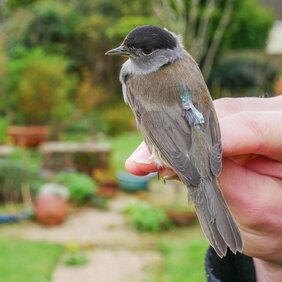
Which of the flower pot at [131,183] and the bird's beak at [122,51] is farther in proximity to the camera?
the flower pot at [131,183]

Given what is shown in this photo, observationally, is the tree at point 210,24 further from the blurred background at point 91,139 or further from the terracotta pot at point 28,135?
the terracotta pot at point 28,135

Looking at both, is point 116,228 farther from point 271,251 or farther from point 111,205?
point 271,251

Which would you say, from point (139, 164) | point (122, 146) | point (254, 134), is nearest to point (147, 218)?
point (122, 146)

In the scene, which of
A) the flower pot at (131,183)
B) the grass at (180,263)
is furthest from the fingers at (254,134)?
the flower pot at (131,183)

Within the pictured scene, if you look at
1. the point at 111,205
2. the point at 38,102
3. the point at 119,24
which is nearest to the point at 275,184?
the point at 111,205

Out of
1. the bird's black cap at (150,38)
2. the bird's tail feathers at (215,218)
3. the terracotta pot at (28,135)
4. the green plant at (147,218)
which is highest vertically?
the bird's black cap at (150,38)

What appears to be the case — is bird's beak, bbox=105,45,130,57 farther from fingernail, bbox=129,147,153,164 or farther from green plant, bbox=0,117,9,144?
green plant, bbox=0,117,9,144
